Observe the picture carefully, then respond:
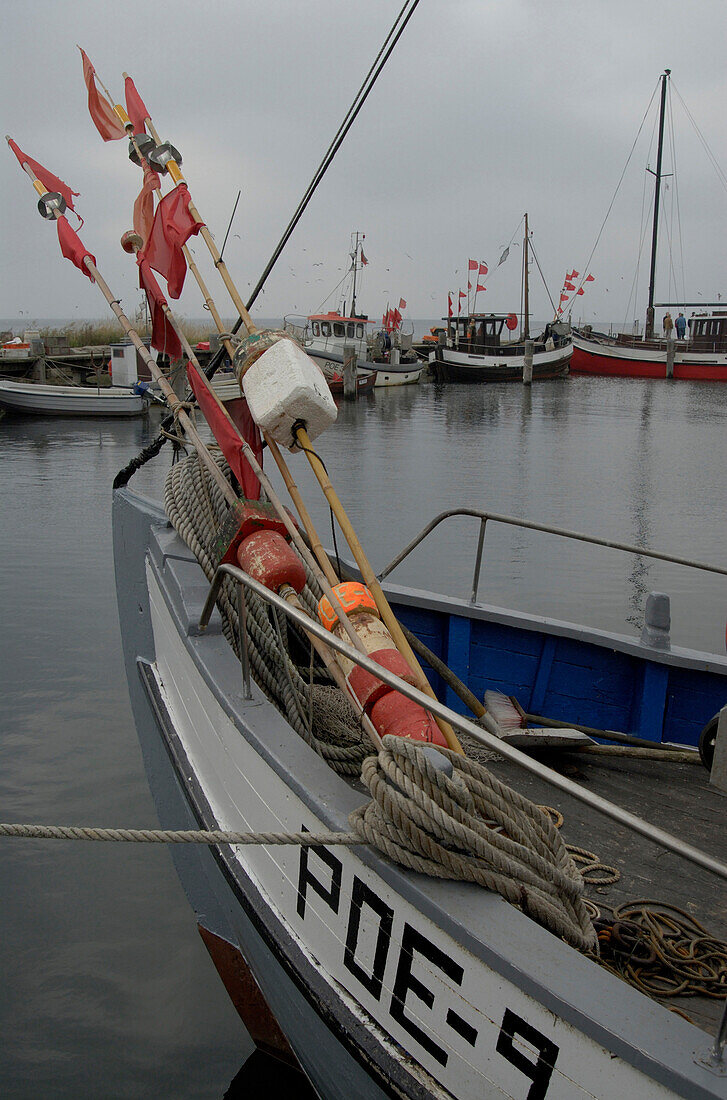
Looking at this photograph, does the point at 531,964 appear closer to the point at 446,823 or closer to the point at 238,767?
the point at 446,823

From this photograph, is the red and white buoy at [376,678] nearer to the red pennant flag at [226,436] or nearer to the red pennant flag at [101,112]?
the red pennant flag at [226,436]

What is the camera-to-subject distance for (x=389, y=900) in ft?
6.76

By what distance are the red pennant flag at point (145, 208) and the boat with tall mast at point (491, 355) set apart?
127 feet

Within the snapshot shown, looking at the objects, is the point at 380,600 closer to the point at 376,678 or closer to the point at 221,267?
the point at 376,678

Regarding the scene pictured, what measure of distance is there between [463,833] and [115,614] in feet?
24.5

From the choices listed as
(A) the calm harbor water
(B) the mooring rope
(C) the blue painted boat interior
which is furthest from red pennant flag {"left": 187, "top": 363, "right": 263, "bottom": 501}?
(A) the calm harbor water

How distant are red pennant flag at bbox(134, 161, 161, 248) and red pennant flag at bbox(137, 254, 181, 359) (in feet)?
0.64

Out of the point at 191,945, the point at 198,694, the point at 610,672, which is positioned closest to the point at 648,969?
the point at 198,694

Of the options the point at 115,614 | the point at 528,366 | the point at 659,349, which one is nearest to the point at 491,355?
the point at 528,366

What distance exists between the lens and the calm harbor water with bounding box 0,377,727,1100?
3820 millimetres

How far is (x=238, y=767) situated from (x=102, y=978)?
6.75 ft

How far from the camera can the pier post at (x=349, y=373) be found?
116 feet

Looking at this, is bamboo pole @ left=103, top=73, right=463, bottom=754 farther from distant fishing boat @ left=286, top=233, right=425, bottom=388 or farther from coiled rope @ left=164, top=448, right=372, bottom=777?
distant fishing boat @ left=286, top=233, right=425, bottom=388

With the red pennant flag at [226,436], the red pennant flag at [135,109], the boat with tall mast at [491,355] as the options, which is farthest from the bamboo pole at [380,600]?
the boat with tall mast at [491,355]
